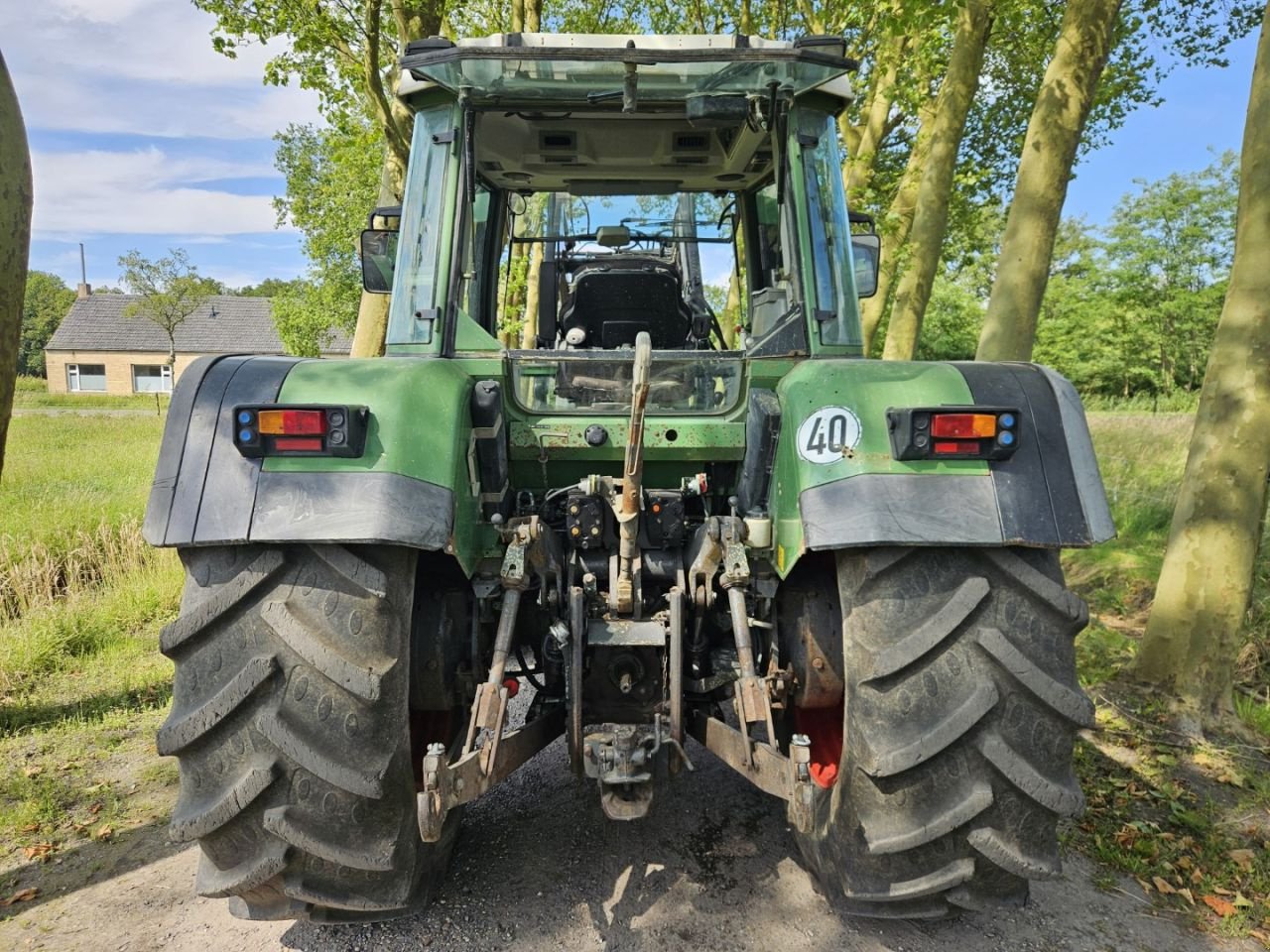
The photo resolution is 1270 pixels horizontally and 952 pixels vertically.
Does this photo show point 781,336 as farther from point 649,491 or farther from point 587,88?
point 587,88

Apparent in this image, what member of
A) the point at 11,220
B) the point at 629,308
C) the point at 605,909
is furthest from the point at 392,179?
the point at 605,909

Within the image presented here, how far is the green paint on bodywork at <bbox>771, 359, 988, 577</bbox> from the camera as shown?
233cm

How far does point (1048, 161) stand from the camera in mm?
5934

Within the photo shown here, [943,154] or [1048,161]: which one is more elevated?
[943,154]

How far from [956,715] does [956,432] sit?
0.73m

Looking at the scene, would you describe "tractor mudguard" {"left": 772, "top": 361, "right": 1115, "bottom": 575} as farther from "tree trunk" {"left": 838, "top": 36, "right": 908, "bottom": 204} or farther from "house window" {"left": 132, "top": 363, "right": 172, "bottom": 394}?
"house window" {"left": 132, "top": 363, "right": 172, "bottom": 394}

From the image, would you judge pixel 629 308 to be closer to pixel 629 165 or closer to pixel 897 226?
pixel 629 165

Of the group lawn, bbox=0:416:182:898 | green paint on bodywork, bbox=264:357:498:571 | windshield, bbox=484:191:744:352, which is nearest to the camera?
green paint on bodywork, bbox=264:357:498:571

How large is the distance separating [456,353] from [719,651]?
138 centimetres

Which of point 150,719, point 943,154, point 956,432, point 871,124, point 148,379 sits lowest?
point 150,719

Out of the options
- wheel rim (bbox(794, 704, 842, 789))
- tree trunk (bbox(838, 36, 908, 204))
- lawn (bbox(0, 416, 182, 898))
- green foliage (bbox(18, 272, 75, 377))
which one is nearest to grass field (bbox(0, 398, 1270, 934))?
lawn (bbox(0, 416, 182, 898))

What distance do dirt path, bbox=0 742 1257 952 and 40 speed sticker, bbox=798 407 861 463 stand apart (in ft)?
5.00

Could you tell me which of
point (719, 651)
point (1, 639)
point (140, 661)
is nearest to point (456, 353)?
point (719, 651)

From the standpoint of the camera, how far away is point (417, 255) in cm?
312
